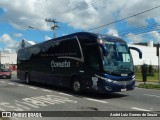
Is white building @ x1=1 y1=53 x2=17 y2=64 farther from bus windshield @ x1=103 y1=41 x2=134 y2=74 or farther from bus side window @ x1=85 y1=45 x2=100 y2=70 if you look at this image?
bus windshield @ x1=103 y1=41 x2=134 y2=74

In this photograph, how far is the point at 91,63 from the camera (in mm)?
15898

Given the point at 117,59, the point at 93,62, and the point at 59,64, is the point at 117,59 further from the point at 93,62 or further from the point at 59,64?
the point at 59,64

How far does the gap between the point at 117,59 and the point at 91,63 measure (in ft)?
4.31

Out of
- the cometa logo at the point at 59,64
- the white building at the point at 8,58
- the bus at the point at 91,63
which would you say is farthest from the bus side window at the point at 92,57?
the white building at the point at 8,58

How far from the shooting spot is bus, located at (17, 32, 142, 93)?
1520cm

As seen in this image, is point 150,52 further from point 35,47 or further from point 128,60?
point 128,60

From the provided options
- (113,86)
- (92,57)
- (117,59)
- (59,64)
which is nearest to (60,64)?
(59,64)

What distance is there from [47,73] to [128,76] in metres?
7.01

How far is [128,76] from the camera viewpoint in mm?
15812

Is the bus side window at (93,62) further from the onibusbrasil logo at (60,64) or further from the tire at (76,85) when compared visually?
the onibusbrasil logo at (60,64)

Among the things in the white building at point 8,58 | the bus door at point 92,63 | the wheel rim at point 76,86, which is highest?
the white building at point 8,58

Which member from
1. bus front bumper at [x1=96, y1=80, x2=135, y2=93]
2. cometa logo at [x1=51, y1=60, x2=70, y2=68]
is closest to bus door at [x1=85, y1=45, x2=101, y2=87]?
bus front bumper at [x1=96, y1=80, x2=135, y2=93]

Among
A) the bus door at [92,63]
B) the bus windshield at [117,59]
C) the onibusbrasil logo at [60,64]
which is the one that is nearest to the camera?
the bus windshield at [117,59]

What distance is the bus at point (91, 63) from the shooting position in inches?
599
